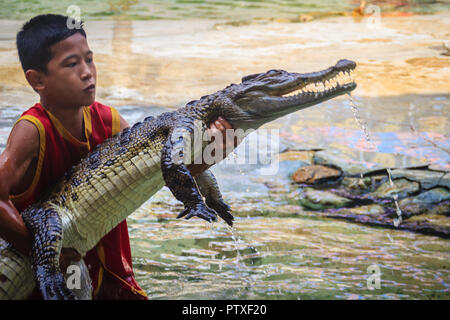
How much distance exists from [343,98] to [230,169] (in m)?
1.90

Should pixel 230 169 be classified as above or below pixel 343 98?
below

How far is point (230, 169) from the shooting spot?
4363 mm

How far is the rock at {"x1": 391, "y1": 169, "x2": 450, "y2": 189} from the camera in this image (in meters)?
3.81

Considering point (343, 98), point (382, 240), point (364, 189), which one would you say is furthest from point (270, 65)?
point (382, 240)

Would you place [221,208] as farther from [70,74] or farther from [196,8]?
[196,8]

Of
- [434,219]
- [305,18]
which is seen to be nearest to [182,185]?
[434,219]

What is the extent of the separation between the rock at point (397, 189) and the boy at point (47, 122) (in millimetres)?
2305

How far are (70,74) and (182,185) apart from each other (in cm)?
50

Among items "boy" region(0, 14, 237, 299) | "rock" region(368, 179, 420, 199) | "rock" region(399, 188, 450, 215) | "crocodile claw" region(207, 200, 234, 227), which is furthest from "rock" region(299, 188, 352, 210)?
"boy" region(0, 14, 237, 299)

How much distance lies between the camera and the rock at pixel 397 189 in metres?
3.81

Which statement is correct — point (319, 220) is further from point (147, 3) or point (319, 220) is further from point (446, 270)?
point (147, 3)

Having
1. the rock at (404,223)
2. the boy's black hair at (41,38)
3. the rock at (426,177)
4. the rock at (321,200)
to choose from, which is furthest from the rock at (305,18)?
the boy's black hair at (41,38)

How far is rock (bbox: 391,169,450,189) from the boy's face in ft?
8.52

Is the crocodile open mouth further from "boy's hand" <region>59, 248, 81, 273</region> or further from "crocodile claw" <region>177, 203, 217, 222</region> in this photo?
"boy's hand" <region>59, 248, 81, 273</region>
